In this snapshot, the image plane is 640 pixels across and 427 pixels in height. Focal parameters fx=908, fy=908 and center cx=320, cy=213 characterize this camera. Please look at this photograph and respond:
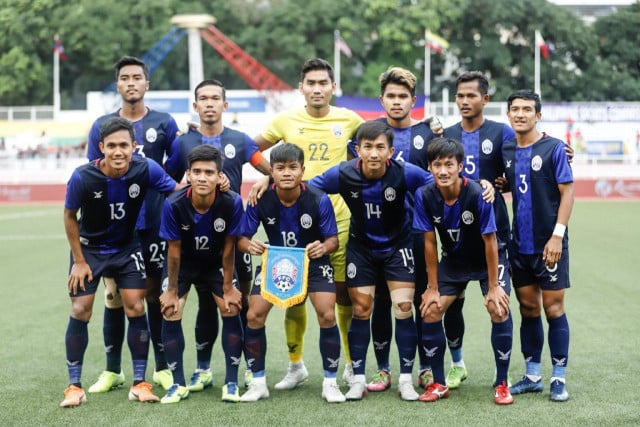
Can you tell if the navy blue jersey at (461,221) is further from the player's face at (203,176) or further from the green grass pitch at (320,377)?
the player's face at (203,176)

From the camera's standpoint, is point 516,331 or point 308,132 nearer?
point 308,132

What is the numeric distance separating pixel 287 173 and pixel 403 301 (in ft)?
3.84

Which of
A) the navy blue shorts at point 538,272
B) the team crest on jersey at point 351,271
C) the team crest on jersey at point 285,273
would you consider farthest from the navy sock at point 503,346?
the team crest on jersey at point 285,273

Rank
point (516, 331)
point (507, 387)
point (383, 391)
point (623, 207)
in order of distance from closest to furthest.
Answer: point (507, 387)
point (383, 391)
point (516, 331)
point (623, 207)

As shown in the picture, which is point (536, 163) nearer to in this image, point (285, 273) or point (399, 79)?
point (399, 79)

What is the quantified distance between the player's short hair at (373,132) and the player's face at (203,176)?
998 mm

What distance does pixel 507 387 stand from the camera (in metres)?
6.00

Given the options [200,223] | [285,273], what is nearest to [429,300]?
[285,273]

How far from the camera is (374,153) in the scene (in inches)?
237

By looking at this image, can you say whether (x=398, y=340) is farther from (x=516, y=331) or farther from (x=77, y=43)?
(x=77, y=43)

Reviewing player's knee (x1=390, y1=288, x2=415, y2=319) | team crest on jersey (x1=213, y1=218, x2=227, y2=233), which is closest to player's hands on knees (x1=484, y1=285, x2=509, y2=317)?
player's knee (x1=390, y1=288, x2=415, y2=319)

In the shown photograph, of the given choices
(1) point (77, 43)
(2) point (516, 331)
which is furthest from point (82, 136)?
(2) point (516, 331)

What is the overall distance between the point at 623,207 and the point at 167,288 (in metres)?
20.8

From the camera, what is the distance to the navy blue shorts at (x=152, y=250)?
6590 mm
